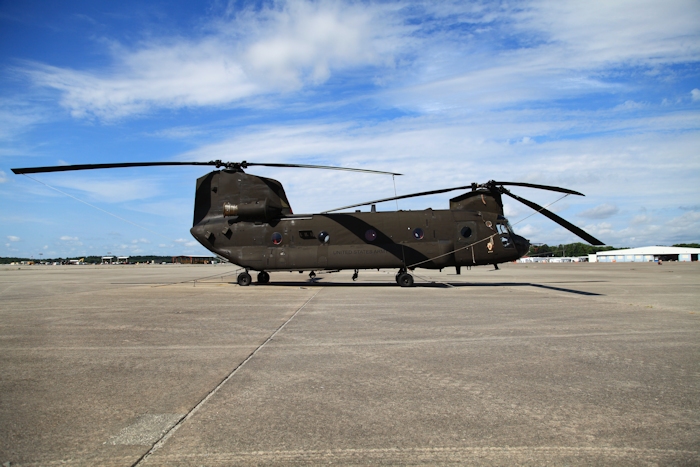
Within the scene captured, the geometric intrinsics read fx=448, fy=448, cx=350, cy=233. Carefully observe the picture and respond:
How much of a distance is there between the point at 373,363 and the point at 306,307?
20.2 feet

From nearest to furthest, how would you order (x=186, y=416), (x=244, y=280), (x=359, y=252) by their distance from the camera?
1. (x=186, y=416)
2. (x=359, y=252)
3. (x=244, y=280)

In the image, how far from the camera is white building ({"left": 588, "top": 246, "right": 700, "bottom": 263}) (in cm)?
10481

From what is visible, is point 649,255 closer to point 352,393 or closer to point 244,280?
point 244,280

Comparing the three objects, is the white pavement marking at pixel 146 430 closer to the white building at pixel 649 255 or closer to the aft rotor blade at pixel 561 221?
the aft rotor blade at pixel 561 221

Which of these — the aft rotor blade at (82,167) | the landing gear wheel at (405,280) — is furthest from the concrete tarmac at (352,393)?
the landing gear wheel at (405,280)

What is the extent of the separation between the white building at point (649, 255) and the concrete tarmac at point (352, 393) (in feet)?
361

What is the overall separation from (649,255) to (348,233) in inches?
4743

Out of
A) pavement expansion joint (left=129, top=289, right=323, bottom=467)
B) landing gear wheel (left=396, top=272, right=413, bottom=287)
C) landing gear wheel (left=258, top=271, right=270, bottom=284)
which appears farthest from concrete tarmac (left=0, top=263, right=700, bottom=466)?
landing gear wheel (left=258, top=271, right=270, bottom=284)

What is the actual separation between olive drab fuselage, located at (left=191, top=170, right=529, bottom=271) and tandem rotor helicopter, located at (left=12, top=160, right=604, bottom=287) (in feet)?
0.14

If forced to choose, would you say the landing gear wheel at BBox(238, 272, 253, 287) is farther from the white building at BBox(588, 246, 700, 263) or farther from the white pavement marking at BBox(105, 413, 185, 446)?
the white building at BBox(588, 246, 700, 263)

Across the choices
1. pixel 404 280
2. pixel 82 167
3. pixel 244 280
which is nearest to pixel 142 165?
pixel 82 167

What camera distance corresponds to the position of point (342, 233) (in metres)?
19.7

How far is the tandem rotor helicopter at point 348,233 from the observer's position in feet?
63.1

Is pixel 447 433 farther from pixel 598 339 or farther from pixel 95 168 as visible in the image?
pixel 95 168
